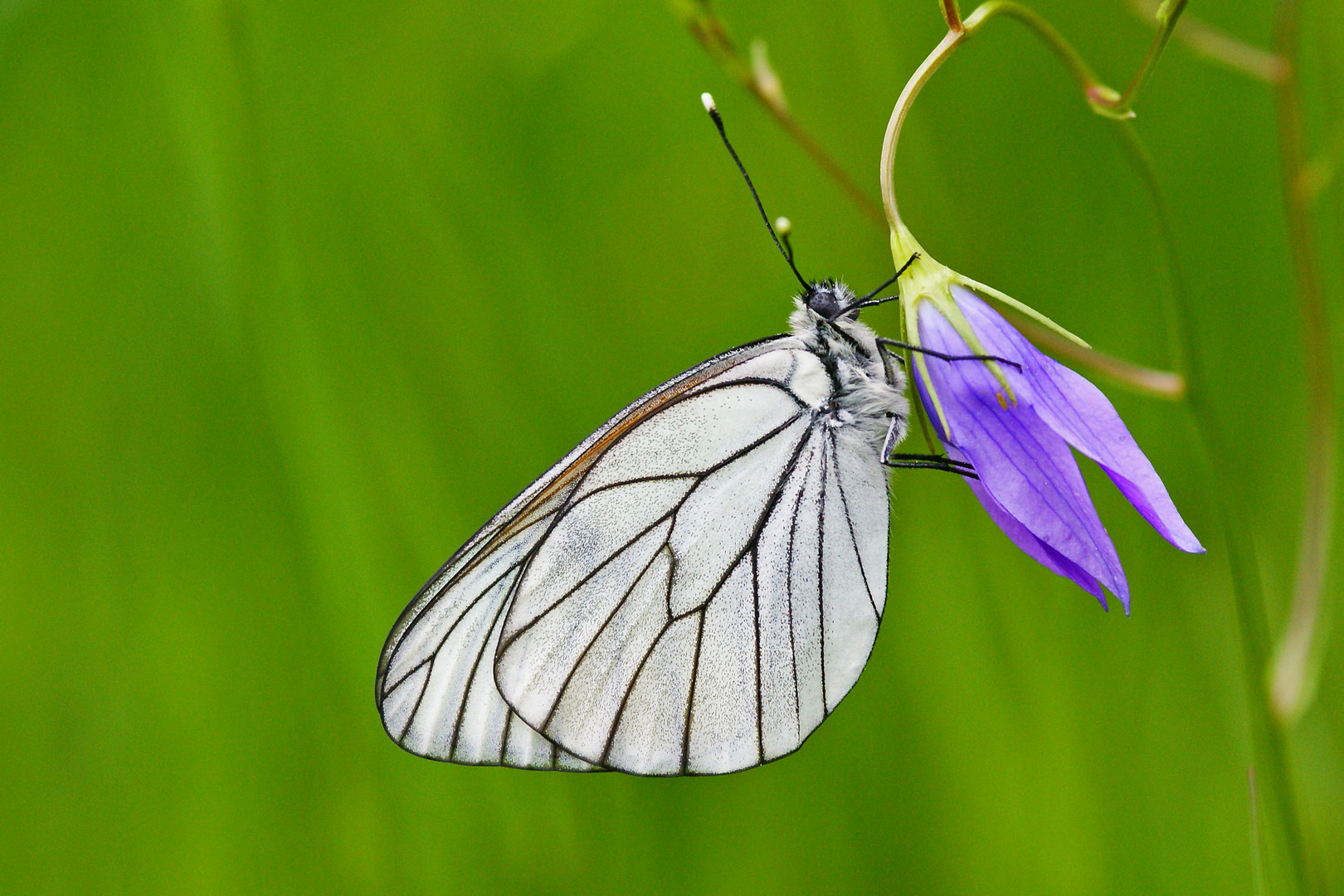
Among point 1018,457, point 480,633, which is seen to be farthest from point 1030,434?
point 480,633

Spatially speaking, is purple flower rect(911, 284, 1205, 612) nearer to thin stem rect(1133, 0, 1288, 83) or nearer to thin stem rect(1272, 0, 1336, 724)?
thin stem rect(1272, 0, 1336, 724)

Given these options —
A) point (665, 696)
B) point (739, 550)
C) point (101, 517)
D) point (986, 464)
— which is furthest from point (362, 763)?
point (986, 464)

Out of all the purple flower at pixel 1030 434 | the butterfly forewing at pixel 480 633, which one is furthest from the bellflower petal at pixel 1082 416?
the butterfly forewing at pixel 480 633

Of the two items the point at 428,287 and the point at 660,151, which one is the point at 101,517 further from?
the point at 660,151

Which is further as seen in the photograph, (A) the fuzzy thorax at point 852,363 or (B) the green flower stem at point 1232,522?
(A) the fuzzy thorax at point 852,363

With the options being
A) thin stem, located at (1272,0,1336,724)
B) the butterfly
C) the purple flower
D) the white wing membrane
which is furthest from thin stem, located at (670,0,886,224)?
thin stem, located at (1272,0,1336,724)

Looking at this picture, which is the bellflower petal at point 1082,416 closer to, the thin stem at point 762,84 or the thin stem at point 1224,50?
the thin stem at point 762,84

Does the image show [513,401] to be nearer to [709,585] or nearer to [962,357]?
[709,585]
